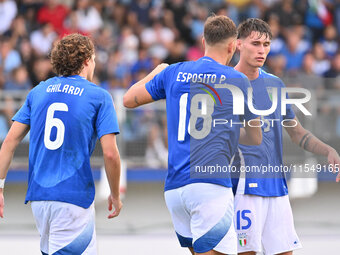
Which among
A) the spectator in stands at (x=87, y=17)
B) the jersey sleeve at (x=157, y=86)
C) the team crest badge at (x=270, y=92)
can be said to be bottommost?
the team crest badge at (x=270, y=92)

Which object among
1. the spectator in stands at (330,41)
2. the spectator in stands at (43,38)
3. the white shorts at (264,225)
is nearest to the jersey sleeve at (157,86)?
the white shorts at (264,225)

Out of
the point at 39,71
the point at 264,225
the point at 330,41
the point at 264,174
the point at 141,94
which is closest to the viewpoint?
the point at 141,94

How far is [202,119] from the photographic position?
5.46 metres

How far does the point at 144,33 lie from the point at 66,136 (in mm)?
10099

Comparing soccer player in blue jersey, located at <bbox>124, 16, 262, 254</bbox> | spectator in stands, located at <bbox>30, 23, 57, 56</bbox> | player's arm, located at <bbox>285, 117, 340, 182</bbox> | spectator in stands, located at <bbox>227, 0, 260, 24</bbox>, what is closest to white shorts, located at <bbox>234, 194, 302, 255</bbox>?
player's arm, located at <bbox>285, 117, 340, 182</bbox>

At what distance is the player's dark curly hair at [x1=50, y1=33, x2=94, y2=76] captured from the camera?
562cm

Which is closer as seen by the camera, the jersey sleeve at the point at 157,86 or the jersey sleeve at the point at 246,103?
the jersey sleeve at the point at 246,103

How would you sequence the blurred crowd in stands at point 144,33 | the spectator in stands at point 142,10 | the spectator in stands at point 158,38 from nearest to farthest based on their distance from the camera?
the blurred crowd in stands at point 144,33, the spectator in stands at point 158,38, the spectator in stands at point 142,10

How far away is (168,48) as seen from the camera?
15.0 metres

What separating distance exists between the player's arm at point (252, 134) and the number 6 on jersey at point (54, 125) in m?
1.51

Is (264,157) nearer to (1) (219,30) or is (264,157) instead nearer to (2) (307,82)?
(1) (219,30)

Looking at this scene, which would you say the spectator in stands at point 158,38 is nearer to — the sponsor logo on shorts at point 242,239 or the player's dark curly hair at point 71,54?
the sponsor logo on shorts at point 242,239

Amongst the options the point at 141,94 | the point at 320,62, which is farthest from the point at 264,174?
the point at 320,62

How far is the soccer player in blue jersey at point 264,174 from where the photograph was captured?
245 inches
